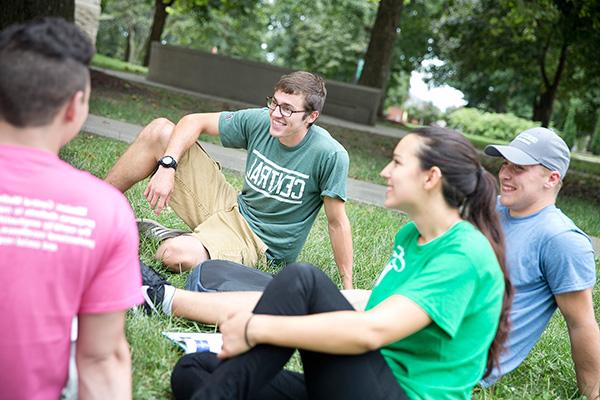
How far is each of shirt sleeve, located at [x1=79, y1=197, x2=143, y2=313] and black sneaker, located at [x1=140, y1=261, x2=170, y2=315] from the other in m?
1.68

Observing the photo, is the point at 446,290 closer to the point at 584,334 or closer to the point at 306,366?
the point at 306,366

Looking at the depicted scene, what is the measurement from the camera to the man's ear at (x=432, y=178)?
8.24 ft

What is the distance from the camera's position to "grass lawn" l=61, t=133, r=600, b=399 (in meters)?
3.18

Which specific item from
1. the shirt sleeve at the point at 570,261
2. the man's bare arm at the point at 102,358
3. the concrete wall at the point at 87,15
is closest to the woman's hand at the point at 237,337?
the man's bare arm at the point at 102,358

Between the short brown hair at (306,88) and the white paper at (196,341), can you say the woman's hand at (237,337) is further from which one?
the short brown hair at (306,88)

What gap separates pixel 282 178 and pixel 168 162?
2.21 feet

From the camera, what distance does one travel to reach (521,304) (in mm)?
3496

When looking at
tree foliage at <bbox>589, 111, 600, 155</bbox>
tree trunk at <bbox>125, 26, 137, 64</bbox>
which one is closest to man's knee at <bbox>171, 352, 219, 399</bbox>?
tree trunk at <bbox>125, 26, 137, 64</bbox>

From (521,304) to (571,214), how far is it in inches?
289

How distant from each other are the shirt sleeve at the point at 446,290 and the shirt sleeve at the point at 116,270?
85 cm

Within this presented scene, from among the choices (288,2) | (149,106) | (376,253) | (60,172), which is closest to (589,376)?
(376,253)

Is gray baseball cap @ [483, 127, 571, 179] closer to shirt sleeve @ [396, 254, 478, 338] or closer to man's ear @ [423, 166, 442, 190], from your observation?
man's ear @ [423, 166, 442, 190]

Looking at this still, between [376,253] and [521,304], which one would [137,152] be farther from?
[521,304]

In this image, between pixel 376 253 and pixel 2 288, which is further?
pixel 376 253
